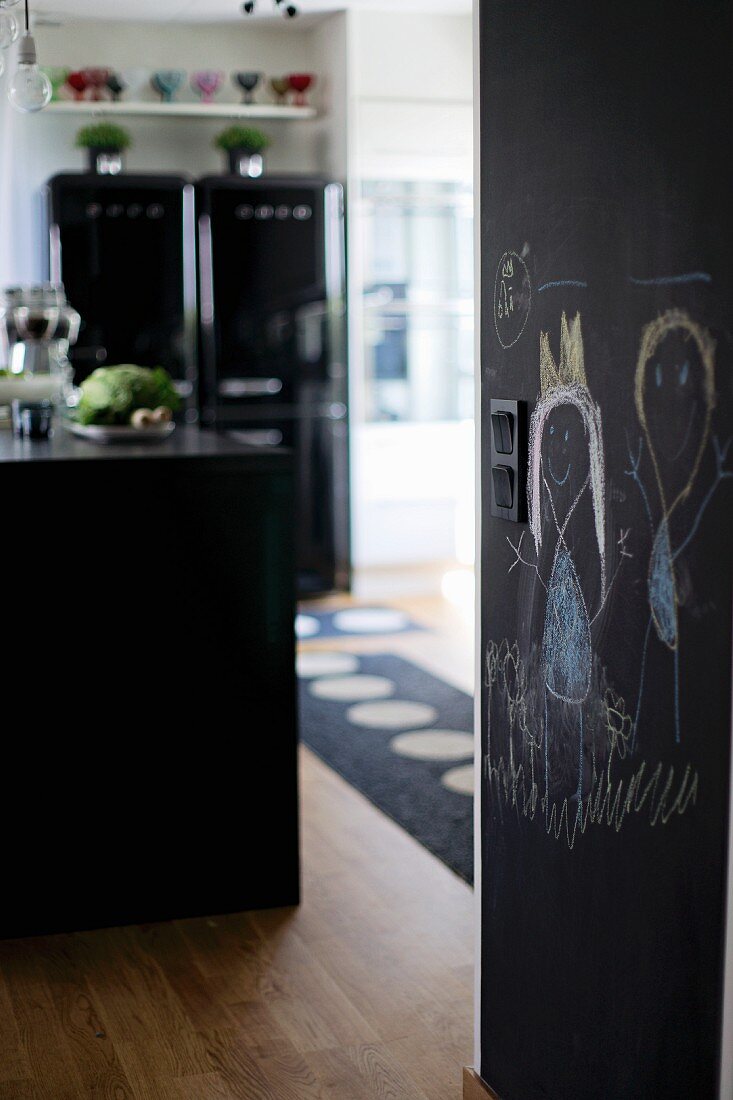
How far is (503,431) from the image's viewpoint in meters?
1.71

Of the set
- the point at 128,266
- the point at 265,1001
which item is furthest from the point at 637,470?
the point at 128,266

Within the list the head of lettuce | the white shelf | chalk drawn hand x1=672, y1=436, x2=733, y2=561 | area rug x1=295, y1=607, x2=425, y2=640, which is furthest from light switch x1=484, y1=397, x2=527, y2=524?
the white shelf

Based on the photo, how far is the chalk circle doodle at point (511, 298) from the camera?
164cm

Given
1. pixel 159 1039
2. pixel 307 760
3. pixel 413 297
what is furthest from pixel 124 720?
pixel 413 297

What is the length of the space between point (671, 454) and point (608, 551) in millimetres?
181

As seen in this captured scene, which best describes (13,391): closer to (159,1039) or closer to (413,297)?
(159,1039)

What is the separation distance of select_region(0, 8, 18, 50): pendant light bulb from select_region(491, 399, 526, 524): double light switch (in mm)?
1532

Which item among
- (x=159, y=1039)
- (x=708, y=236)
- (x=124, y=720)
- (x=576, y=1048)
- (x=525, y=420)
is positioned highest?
(x=708, y=236)

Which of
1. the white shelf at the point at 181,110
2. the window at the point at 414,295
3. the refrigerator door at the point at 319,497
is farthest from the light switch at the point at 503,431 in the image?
the white shelf at the point at 181,110

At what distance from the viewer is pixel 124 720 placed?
8.55ft

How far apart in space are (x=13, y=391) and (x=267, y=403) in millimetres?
2545

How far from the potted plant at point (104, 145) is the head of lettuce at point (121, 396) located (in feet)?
9.11

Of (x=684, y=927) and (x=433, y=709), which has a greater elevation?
(x=684, y=927)

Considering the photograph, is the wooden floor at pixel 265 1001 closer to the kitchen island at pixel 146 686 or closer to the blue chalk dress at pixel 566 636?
the kitchen island at pixel 146 686
